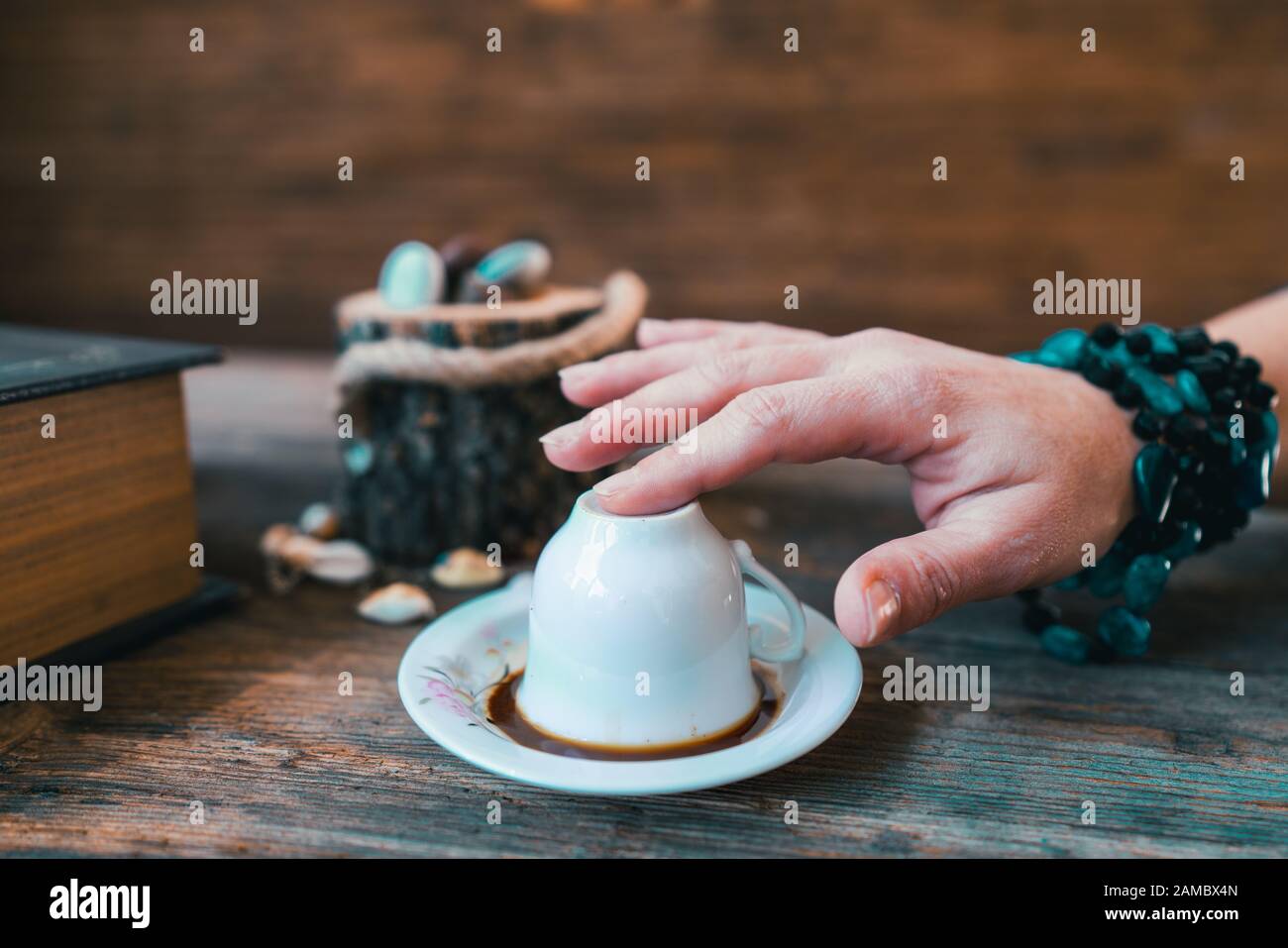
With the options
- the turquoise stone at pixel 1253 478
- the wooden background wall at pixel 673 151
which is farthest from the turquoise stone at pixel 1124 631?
the wooden background wall at pixel 673 151

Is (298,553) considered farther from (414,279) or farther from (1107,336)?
(1107,336)

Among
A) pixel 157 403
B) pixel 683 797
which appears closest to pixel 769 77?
pixel 157 403

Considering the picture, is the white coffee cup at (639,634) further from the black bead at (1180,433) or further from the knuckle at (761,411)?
the black bead at (1180,433)

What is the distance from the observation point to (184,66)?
2428 mm

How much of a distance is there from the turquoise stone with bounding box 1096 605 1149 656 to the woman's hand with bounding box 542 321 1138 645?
0.19ft

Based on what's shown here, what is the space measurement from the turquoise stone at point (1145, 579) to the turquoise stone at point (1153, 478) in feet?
0.10

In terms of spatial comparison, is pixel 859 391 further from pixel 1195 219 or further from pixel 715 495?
pixel 1195 219

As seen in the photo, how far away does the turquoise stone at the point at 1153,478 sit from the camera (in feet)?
2.40

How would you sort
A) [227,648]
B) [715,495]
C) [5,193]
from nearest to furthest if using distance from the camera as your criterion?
1. [227,648]
2. [715,495]
3. [5,193]

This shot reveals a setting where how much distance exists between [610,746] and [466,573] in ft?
1.27

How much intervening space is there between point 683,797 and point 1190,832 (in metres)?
0.27

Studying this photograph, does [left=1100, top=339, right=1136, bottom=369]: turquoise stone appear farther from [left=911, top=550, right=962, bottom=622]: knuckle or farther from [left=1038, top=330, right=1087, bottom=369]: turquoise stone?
[left=911, top=550, right=962, bottom=622]: knuckle

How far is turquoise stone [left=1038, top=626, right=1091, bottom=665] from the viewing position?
30.1 inches

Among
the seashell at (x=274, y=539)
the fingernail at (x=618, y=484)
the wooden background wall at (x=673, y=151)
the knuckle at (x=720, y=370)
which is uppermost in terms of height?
the wooden background wall at (x=673, y=151)
